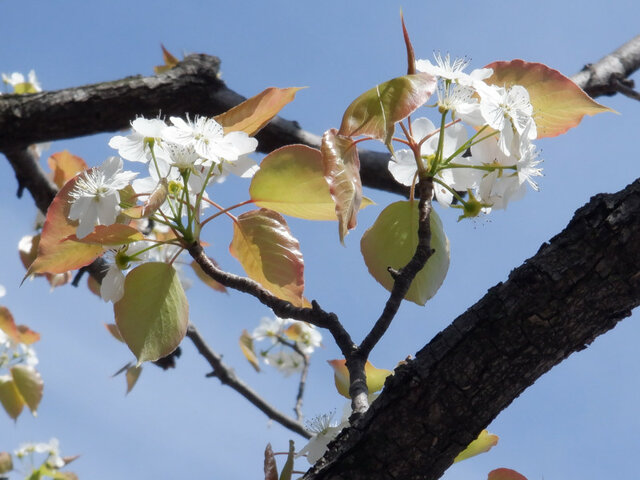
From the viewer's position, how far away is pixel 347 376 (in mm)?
918

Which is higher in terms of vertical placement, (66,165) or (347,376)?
(66,165)

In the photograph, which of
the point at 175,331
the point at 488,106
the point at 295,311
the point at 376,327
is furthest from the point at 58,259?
the point at 488,106

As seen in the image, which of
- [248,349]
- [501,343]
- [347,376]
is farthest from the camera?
[248,349]

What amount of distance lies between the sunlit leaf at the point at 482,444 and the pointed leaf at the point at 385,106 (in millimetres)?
398

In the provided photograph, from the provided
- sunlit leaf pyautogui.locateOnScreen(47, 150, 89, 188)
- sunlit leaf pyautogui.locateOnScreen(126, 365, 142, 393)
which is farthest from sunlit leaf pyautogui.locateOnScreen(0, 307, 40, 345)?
sunlit leaf pyautogui.locateOnScreen(47, 150, 89, 188)

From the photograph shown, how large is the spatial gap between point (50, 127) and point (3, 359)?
0.95m

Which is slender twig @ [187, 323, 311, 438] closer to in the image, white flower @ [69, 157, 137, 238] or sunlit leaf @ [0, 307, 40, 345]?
sunlit leaf @ [0, 307, 40, 345]

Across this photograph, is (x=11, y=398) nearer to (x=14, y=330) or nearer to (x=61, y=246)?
(x=14, y=330)

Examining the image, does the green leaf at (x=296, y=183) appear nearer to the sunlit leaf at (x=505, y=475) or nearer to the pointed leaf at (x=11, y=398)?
the sunlit leaf at (x=505, y=475)

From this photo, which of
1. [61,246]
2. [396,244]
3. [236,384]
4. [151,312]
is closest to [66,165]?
[236,384]

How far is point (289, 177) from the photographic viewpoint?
0.79 m

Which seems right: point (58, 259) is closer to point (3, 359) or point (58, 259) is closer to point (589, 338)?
point (589, 338)

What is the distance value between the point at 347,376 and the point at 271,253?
233 millimetres

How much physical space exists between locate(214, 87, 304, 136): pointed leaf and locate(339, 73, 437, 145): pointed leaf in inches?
5.0
